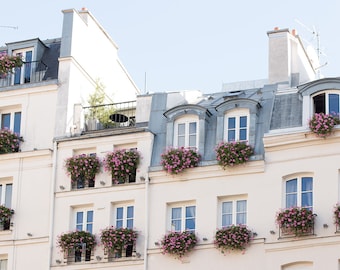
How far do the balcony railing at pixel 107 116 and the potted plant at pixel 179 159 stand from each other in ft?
11.8

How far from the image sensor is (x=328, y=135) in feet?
138

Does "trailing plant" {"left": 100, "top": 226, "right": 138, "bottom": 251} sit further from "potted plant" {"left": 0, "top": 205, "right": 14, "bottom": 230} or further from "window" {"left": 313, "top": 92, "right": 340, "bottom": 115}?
"window" {"left": 313, "top": 92, "right": 340, "bottom": 115}

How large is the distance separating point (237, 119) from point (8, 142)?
8.90 meters

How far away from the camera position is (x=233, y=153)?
43.0m

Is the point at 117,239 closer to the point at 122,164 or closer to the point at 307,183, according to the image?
the point at 122,164

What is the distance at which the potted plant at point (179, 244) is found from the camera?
42594 mm

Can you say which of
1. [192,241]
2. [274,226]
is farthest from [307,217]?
[192,241]

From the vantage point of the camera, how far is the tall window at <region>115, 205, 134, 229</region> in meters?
44.5

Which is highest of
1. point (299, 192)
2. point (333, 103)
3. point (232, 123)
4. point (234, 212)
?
point (333, 103)

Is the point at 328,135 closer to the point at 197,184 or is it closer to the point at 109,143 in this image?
the point at 197,184

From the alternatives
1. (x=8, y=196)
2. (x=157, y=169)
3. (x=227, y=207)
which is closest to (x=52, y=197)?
(x=8, y=196)

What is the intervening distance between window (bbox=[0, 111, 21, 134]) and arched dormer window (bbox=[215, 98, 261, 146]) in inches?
322

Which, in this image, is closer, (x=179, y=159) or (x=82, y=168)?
(x=179, y=159)

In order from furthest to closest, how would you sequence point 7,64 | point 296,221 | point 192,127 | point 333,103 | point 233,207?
point 7,64, point 192,127, point 233,207, point 333,103, point 296,221
